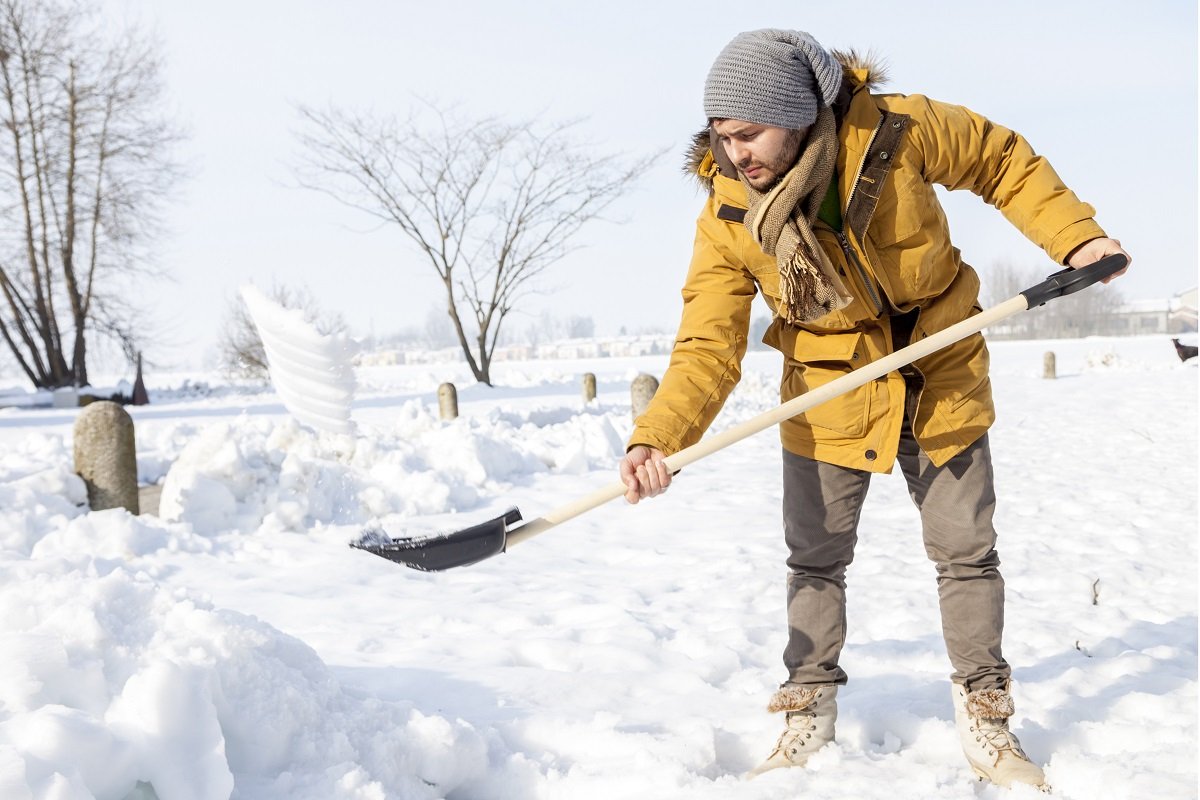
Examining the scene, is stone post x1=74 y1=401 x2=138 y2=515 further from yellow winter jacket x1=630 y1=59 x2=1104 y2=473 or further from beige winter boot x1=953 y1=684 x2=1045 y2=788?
beige winter boot x1=953 y1=684 x2=1045 y2=788

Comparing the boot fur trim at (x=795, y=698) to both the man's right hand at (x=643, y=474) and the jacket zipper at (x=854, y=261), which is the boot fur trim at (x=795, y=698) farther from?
the jacket zipper at (x=854, y=261)

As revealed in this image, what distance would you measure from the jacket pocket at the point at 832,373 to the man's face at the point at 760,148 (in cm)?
41

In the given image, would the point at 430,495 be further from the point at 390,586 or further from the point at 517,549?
the point at 390,586

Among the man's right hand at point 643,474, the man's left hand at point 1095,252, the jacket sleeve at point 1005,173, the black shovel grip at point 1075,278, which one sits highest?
the jacket sleeve at point 1005,173

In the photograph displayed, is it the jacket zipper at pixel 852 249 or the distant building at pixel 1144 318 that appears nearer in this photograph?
the jacket zipper at pixel 852 249

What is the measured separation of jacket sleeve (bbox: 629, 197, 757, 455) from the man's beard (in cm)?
16

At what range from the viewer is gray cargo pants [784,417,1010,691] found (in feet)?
7.82

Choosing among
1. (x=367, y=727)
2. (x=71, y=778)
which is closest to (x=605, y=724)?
(x=367, y=727)

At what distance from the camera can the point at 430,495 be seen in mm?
6059

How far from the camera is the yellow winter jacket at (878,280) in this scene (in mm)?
2191

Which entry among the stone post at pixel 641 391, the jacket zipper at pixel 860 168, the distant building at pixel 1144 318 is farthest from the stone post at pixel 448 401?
the distant building at pixel 1144 318

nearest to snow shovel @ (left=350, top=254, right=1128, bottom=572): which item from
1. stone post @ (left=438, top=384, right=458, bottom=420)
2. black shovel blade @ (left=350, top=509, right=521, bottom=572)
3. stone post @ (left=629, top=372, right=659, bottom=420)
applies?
black shovel blade @ (left=350, top=509, right=521, bottom=572)

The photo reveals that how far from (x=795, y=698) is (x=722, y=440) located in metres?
0.76

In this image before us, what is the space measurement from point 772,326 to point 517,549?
2.97 metres
